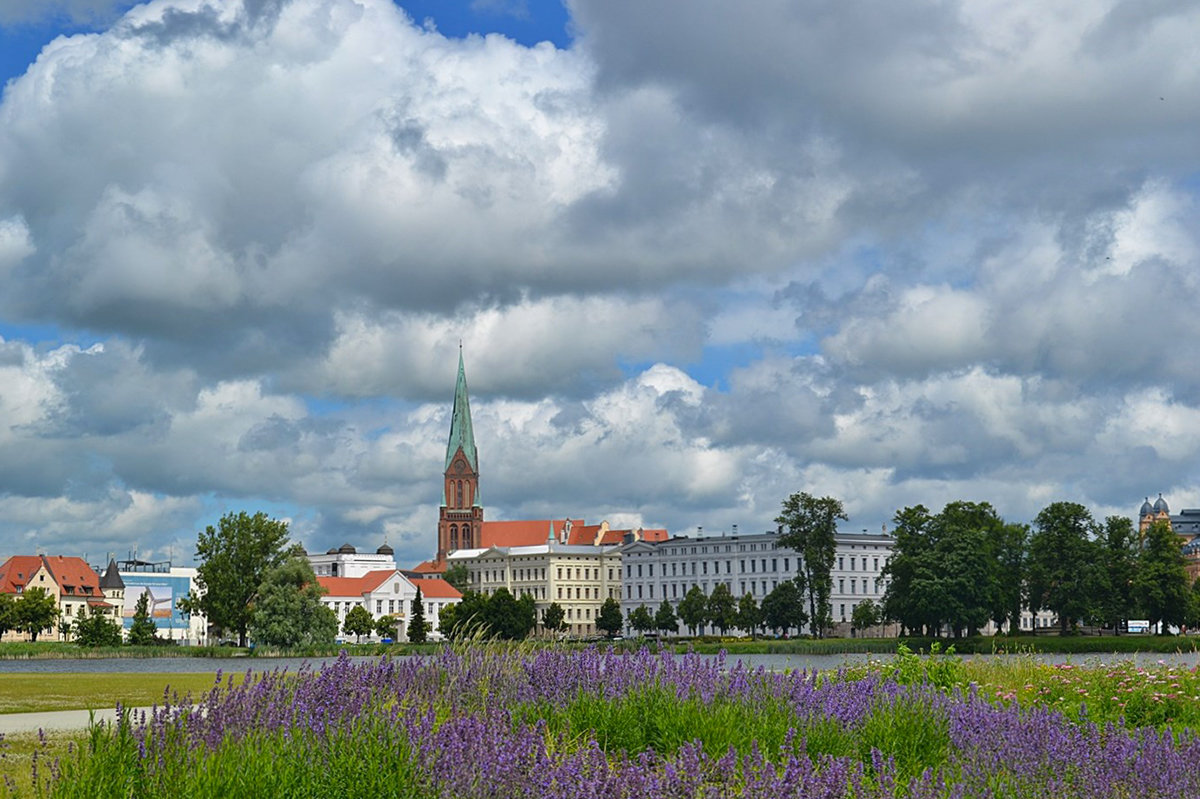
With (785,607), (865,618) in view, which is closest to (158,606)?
(785,607)

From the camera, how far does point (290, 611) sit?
87.6m

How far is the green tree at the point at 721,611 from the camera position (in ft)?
491

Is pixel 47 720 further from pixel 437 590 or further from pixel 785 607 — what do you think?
pixel 437 590

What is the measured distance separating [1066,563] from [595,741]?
3739 inches

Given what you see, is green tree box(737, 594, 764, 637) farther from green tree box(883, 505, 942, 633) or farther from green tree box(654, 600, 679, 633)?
green tree box(883, 505, 942, 633)

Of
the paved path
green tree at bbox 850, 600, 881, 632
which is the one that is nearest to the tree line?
green tree at bbox 850, 600, 881, 632

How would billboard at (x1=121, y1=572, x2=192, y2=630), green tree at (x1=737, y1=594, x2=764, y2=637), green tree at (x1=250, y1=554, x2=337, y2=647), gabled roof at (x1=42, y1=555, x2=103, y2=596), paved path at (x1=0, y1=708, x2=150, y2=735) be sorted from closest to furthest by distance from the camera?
paved path at (x1=0, y1=708, x2=150, y2=735), green tree at (x1=250, y1=554, x2=337, y2=647), green tree at (x1=737, y1=594, x2=764, y2=637), gabled roof at (x1=42, y1=555, x2=103, y2=596), billboard at (x1=121, y1=572, x2=192, y2=630)

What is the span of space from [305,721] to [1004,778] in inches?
197

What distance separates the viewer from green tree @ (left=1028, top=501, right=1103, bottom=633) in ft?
311

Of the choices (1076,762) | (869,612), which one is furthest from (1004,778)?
(869,612)

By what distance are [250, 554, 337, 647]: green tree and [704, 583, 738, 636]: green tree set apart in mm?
68156

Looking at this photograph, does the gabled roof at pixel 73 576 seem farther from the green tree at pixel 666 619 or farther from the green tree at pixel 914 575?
the green tree at pixel 914 575

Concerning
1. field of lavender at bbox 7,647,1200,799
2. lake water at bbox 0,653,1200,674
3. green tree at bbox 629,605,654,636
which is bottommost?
green tree at bbox 629,605,654,636

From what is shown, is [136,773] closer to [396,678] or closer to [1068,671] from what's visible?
[396,678]
